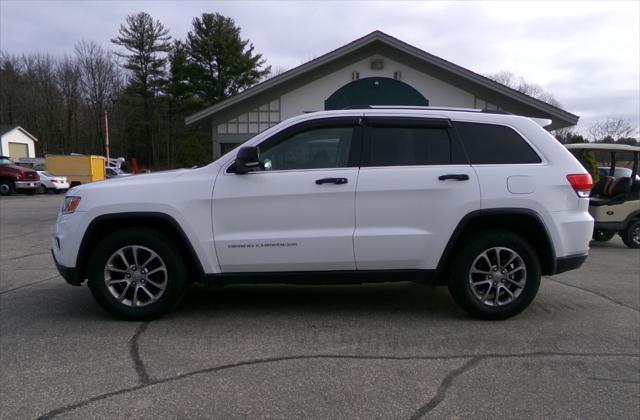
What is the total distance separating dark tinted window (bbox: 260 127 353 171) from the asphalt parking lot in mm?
1506

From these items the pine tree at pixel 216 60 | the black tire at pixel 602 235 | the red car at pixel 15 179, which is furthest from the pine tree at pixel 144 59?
the black tire at pixel 602 235

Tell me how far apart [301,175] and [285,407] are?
83.0 inches

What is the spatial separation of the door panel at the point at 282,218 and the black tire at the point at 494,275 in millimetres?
1095

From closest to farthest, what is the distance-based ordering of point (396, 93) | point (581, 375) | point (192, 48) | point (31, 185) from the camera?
point (581, 375), point (396, 93), point (31, 185), point (192, 48)

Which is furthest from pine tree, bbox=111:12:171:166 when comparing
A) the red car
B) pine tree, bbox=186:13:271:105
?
the red car

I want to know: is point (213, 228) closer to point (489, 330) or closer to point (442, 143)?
point (442, 143)

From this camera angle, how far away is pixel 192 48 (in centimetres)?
5034

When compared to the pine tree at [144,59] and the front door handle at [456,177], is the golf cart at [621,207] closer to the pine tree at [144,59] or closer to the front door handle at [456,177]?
the front door handle at [456,177]

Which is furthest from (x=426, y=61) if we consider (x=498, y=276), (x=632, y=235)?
(x=498, y=276)

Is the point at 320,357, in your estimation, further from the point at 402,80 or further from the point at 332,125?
the point at 402,80

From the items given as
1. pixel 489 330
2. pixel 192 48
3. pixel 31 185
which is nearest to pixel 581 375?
pixel 489 330

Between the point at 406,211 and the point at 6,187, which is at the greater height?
the point at 406,211

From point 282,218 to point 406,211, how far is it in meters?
1.14

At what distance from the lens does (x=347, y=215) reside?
14.6 ft
